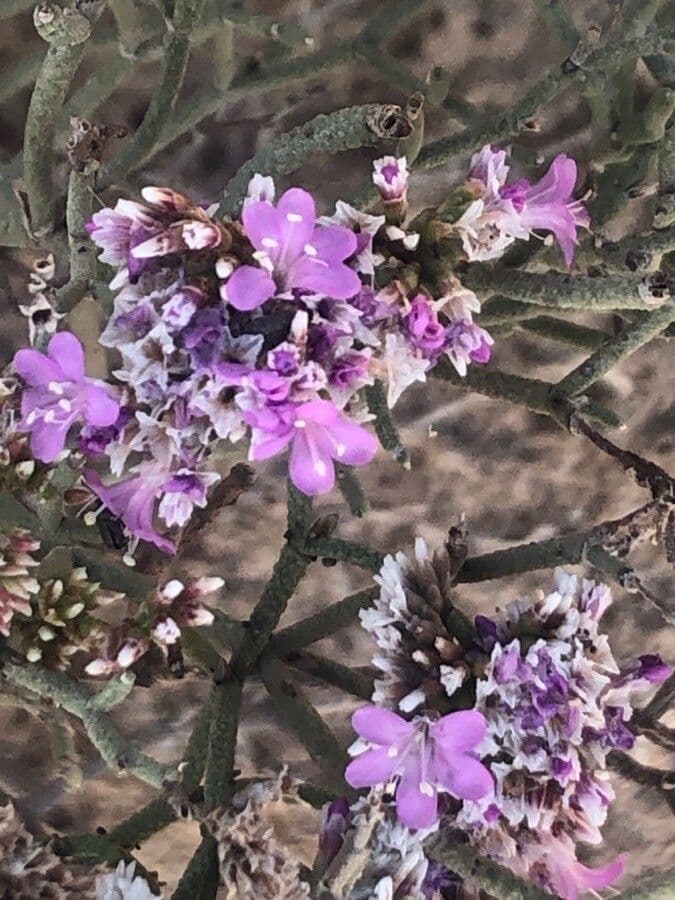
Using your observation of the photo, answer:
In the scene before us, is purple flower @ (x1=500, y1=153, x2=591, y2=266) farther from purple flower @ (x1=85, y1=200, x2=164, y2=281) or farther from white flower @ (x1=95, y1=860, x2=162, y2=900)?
white flower @ (x1=95, y1=860, x2=162, y2=900)

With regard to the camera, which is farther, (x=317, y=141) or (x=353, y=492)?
(x=353, y=492)

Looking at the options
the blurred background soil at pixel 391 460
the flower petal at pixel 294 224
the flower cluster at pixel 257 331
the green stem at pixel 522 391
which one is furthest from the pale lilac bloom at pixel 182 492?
the blurred background soil at pixel 391 460

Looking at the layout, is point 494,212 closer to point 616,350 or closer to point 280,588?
point 616,350

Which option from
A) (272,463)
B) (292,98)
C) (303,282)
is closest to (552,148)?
(292,98)

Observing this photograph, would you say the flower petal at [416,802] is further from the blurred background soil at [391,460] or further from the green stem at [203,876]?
the blurred background soil at [391,460]

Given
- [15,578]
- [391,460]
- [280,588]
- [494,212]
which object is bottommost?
[391,460]

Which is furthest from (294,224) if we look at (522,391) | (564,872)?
(564,872)

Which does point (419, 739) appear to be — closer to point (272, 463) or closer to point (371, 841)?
point (371, 841)
